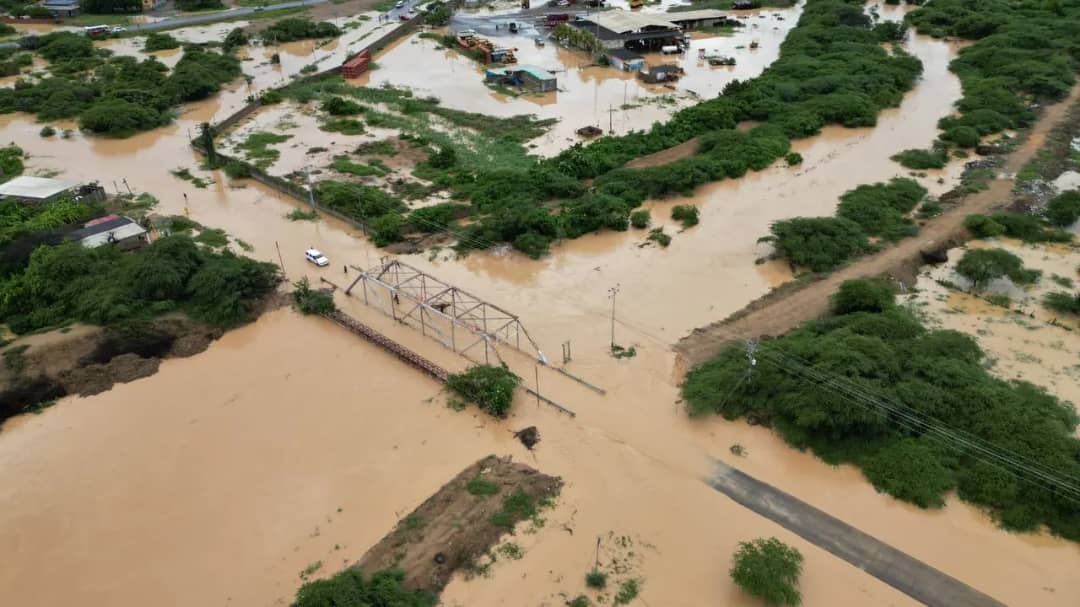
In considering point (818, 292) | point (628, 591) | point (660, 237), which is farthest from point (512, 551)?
point (660, 237)

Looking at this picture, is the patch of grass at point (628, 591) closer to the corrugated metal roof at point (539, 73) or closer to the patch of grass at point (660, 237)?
the patch of grass at point (660, 237)

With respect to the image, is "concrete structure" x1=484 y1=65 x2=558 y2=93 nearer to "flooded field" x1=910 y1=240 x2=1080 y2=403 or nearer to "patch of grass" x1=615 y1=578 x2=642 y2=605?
"flooded field" x1=910 y1=240 x2=1080 y2=403

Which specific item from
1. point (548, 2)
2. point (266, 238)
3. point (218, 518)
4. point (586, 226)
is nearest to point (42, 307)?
point (266, 238)

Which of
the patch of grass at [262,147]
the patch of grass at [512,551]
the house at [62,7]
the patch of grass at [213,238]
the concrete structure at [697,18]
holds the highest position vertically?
the house at [62,7]

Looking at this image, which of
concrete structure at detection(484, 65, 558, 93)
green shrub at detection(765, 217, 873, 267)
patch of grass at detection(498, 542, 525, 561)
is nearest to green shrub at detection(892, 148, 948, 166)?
green shrub at detection(765, 217, 873, 267)

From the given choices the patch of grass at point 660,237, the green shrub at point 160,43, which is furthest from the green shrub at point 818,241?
the green shrub at point 160,43

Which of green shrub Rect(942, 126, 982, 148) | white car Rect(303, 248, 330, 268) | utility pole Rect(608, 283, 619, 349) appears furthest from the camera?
green shrub Rect(942, 126, 982, 148)

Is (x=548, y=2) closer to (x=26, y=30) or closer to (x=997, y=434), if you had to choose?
(x=26, y=30)
